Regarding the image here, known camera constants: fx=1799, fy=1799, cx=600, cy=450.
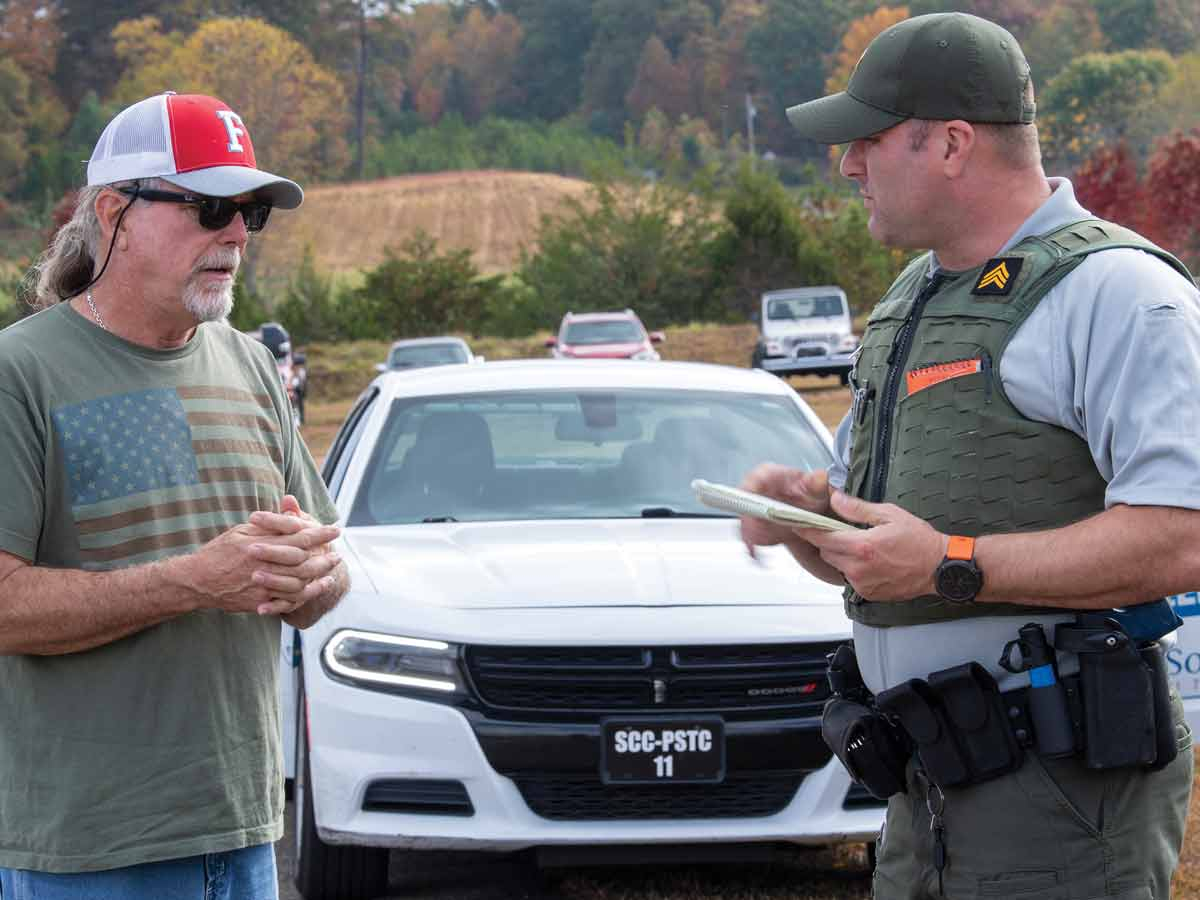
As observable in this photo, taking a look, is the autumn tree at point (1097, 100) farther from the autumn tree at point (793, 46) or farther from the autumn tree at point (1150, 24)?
the autumn tree at point (793, 46)

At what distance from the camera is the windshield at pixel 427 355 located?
3094 cm

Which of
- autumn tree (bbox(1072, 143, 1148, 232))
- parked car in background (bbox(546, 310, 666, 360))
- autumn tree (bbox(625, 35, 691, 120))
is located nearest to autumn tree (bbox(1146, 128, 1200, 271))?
autumn tree (bbox(1072, 143, 1148, 232))

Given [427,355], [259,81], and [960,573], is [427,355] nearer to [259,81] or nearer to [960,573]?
[960,573]

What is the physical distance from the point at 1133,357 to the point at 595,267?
54.6 meters

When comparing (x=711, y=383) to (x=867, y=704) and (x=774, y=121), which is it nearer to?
(x=867, y=704)

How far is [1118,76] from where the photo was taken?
9900 cm

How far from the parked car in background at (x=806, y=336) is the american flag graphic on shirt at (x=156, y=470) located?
1157 inches

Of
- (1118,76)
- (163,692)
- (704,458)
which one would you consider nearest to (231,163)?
(163,692)

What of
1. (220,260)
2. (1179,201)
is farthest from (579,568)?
(1179,201)

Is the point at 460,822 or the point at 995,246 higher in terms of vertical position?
the point at 995,246

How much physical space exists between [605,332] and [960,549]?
29652 millimetres

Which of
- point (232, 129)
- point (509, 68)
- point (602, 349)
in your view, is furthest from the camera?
point (509, 68)

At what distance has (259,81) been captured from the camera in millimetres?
92062

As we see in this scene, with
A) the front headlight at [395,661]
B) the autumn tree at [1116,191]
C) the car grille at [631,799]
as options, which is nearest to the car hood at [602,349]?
the autumn tree at [1116,191]
